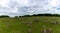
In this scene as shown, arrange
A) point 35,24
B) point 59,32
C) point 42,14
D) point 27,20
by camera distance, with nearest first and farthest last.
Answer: point 59,32 → point 35,24 → point 27,20 → point 42,14

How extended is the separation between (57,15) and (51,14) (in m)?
3.25

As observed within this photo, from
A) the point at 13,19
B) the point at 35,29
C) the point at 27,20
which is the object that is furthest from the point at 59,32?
the point at 13,19

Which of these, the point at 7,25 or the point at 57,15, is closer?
the point at 7,25

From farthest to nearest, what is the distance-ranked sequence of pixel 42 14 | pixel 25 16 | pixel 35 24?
pixel 42 14 → pixel 25 16 → pixel 35 24

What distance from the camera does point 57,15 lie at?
64.8 metres

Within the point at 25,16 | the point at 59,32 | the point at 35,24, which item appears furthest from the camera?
the point at 25,16

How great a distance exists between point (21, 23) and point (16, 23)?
4.88ft

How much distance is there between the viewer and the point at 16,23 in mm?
55156

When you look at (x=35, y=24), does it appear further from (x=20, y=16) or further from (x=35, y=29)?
(x=20, y=16)

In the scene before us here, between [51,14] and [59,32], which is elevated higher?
[51,14]

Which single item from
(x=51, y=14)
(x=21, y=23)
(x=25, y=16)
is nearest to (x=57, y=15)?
(x=51, y=14)

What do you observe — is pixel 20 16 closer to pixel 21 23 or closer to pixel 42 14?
pixel 21 23

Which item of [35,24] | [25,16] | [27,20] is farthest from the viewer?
[25,16]

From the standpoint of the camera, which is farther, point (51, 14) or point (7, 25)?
point (51, 14)
